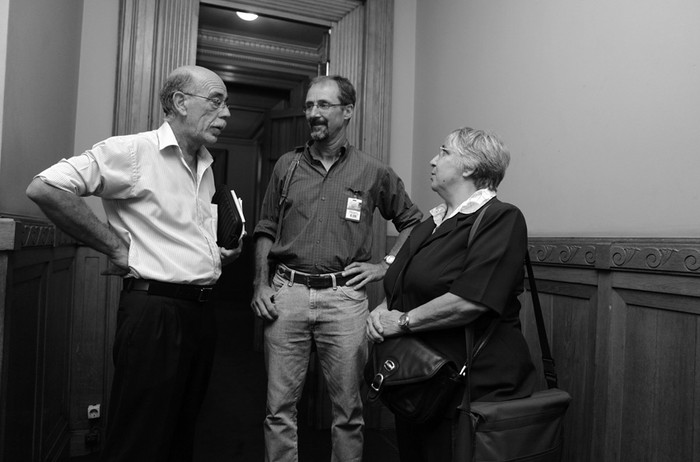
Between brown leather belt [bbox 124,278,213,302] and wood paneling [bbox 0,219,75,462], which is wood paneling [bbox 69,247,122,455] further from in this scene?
brown leather belt [bbox 124,278,213,302]

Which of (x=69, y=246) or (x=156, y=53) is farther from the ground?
(x=156, y=53)

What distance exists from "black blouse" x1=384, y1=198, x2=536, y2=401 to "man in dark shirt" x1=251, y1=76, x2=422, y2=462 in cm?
52

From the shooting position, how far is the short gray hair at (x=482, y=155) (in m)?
1.62

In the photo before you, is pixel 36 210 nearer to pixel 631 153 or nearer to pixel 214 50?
pixel 631 153

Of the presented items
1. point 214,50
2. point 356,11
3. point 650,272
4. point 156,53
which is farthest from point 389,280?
point 214,50

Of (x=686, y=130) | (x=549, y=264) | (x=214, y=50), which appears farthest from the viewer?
(x=214, y=50)

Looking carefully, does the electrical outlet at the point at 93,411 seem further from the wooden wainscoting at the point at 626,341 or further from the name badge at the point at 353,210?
the wooden wainscoting at the point at 626,341

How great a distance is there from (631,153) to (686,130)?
0.63 ft

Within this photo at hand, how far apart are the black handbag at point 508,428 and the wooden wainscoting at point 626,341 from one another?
31 centimetres

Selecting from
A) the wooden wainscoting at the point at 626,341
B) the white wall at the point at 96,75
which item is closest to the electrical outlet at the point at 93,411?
the white wall at the point at 96,75

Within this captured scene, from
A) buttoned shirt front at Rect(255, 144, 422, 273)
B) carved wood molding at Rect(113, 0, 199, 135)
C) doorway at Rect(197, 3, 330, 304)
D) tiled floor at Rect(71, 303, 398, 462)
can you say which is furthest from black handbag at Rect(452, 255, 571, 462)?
doorway at Rect(197, 3, 330, 304)

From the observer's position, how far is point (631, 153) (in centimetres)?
170

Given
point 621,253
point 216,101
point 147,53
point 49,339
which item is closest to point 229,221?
point 216,101

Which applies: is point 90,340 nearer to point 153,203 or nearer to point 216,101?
point 153,203
